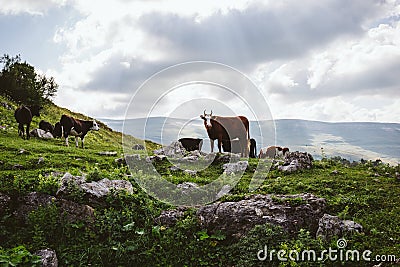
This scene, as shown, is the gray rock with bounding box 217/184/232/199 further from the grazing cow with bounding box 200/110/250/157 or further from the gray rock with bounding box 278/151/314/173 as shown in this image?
the grazing cow with bounding box 200/110/250/157

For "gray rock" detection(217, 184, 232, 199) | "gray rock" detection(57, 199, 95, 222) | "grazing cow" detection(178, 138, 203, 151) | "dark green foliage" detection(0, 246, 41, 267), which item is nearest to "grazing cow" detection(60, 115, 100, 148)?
"grazing cow" detection(178, 138, 203, 151)

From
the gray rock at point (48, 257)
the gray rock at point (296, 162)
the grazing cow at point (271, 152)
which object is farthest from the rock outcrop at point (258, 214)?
the grazing cow at point (271, 152)

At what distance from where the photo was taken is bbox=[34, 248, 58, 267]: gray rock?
29.7 feet

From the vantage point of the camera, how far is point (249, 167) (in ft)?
55.1

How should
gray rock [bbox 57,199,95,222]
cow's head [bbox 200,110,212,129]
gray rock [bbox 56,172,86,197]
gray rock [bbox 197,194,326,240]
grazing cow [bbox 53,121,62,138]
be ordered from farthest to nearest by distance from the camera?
1. grazing cow [bbox 53,121,62,138]
2. cow's head [bbox 200,110,212,129]
3. gray rock [bbox 56,172,86,197]
4. gray rock [bbox 57,199,95,222]
5. gray rock [bbox 197,194,326,240]

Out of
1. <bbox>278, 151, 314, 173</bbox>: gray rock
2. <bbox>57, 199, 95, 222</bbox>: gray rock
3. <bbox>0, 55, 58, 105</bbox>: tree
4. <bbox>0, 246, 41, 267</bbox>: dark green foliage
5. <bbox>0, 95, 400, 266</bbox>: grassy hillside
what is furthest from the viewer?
<bbox>0, 55, 58, 105</bbox>: tree

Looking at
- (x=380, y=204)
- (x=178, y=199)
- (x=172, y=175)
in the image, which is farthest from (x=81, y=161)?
(x=380, y=204)

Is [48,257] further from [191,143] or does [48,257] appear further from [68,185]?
[191,143]

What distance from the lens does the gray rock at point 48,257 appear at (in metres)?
9.06

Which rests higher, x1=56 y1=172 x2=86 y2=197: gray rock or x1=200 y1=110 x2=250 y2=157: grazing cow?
x1=200 y1=110 x2=250 y2=157: grazing cow

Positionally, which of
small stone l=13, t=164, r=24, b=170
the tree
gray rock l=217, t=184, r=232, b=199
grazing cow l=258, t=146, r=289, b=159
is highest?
the tree

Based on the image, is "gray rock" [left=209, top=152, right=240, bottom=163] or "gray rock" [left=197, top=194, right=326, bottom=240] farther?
"gray rock" [left=209, top=152, right=240, bottom=163]

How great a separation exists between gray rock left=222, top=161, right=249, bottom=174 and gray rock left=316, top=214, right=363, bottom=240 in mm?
6018

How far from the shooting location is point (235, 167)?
52.5ft
